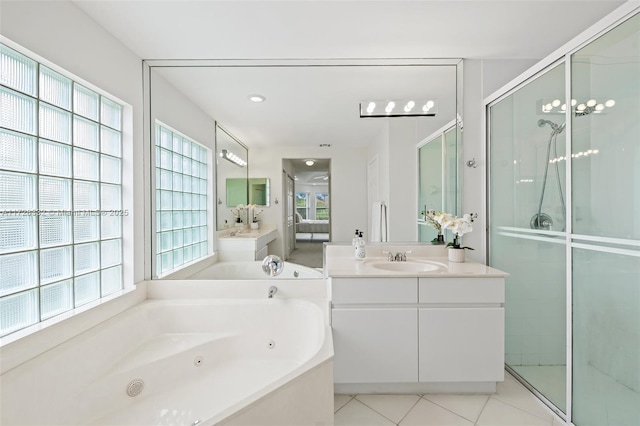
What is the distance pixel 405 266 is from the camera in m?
2.10

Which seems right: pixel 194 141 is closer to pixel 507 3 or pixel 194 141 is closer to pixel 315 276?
pixel 315 276

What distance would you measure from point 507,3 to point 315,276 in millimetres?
2083

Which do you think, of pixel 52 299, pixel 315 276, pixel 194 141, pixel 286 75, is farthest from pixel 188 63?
pixel 315 276

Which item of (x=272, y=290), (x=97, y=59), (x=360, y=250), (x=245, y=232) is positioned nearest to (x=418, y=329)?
(x=360, y=250)

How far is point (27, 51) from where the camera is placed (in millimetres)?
1251

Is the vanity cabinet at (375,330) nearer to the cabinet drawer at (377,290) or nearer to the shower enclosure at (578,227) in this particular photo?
the cabinet drawer at (377,290)

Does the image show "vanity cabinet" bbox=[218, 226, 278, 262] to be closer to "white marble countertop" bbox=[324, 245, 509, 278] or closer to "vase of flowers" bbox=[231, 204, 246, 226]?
"vase of flowers" bbox=[231, 204, 246, 226]

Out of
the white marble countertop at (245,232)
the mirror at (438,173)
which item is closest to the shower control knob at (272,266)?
the white marble countertop at (245,232)

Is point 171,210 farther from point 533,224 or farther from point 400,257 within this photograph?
point 533,224

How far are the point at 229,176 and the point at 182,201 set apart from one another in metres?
0.45

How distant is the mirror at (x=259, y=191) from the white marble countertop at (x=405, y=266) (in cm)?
65

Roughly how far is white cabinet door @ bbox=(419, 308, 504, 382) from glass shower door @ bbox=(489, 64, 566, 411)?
1.15ft

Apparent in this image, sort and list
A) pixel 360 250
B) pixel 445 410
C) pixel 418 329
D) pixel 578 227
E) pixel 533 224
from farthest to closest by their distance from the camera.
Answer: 1. pixel 360 250
2. pixel 533 224
3. pixel 418 329
4. pixel 445 410
5. pixel 578 227

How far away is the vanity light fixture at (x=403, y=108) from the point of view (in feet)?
7.29
